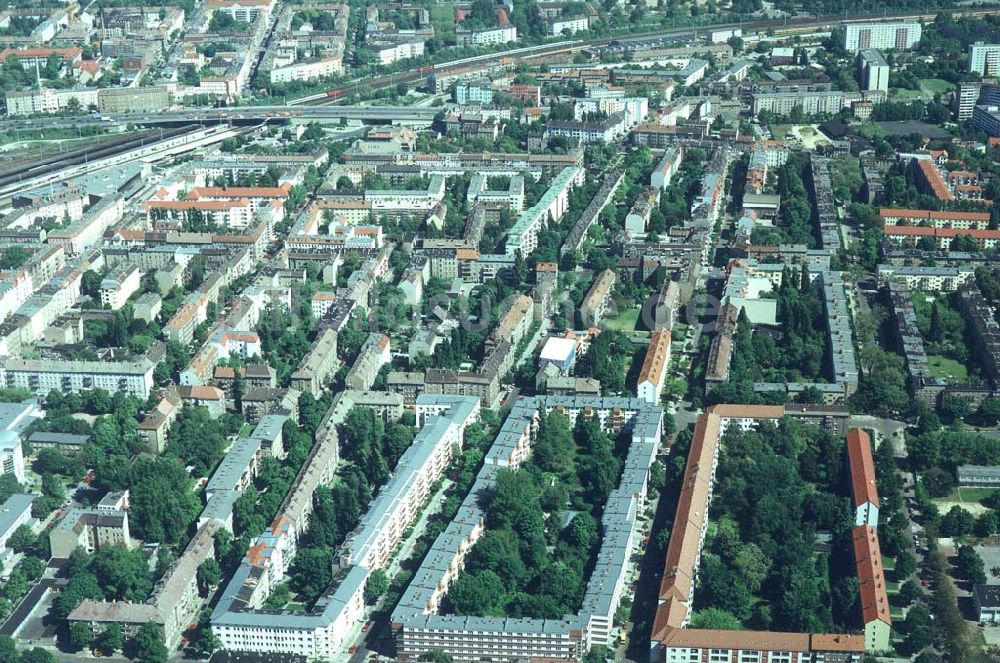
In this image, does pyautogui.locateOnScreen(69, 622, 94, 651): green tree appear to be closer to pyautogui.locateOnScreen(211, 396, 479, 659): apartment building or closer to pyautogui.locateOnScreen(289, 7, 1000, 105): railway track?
pyautogui.locateOnScreen(211, 396, 479, 659): apartment building

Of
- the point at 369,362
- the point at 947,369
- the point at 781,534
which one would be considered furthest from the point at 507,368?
the point at 947,369

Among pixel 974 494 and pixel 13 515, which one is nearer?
pixel 13 515

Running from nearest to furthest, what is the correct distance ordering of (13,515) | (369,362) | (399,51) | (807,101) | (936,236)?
1. (13,515)
2. (369,362)
3. (936,236)
4. (807,101)
5. (399,51)

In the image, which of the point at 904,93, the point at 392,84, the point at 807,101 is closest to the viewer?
the point at 807,101

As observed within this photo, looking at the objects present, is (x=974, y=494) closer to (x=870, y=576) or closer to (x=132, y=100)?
(x=870, y=576)

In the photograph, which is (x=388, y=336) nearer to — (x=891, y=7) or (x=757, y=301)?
(x=757, y=301)

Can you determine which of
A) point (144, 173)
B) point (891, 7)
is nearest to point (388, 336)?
point (144, 173)

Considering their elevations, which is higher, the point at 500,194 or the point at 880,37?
the point at 880,37
